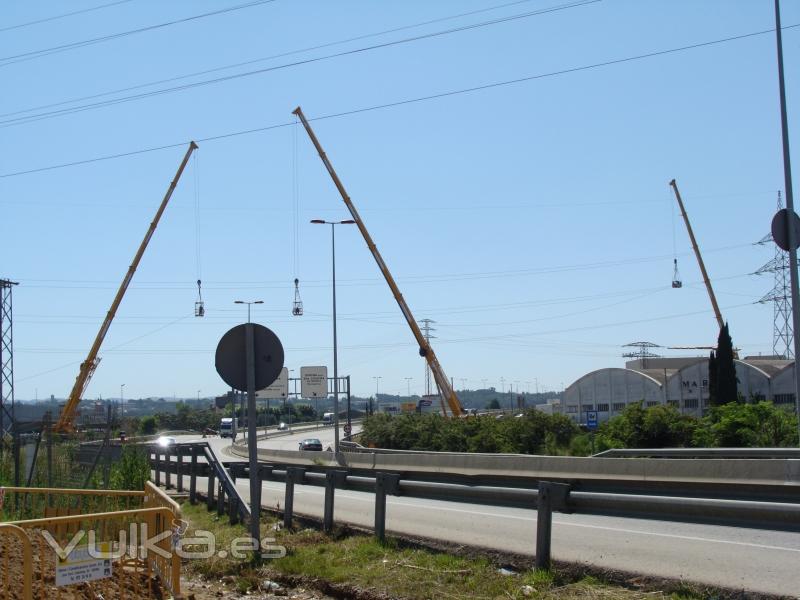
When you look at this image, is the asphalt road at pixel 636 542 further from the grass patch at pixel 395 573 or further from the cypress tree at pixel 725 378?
the cypress tree at pixel 725 378

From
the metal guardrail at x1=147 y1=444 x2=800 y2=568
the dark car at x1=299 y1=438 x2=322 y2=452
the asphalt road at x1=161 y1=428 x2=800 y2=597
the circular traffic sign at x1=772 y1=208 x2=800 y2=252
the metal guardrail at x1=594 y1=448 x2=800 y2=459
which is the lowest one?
the dark car at x1=299 y1=438 x2=322 y2=452

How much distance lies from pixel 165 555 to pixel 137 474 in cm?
908

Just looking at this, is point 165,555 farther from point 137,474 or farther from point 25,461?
point 25,461

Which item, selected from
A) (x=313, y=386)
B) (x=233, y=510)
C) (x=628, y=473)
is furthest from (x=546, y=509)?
(x=313, y=386)

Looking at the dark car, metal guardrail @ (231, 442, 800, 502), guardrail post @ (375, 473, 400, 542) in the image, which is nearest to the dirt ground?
guardrail post @ (375, 473, 400, 542)

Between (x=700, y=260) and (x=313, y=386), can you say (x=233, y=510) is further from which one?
(x=700, y=260)

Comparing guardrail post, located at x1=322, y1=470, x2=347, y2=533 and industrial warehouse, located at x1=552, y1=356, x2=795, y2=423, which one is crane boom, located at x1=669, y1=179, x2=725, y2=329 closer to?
industrial warehouse, located at x1=552, y1=356, x2=795, y2=423

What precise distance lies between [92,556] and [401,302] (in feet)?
215

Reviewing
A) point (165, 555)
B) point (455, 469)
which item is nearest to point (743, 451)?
point (455, 469)

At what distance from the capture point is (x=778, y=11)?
16.9m

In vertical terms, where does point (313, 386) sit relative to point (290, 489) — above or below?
above

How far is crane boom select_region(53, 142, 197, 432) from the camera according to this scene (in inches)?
2926

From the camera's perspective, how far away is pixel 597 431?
3597cm

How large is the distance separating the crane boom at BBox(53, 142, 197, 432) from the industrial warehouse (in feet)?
130
